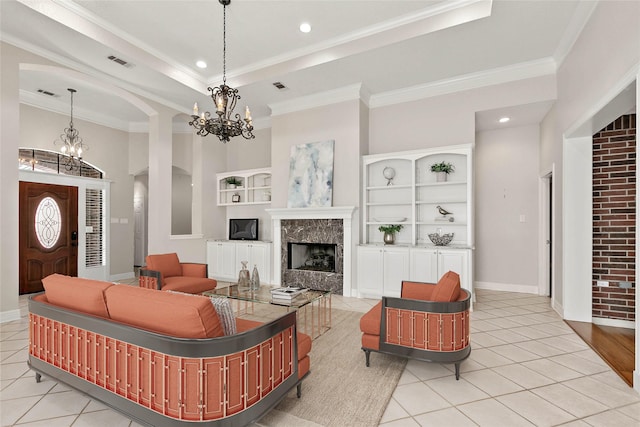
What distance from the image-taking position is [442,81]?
512 centimetres

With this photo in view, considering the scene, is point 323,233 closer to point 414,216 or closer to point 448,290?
point 414,216

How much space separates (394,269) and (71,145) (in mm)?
6051

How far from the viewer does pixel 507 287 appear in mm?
5695

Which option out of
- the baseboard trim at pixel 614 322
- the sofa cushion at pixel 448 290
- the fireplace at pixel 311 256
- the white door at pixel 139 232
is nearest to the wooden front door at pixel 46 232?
the white door at pixel 139 232

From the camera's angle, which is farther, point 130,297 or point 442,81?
point 442,81

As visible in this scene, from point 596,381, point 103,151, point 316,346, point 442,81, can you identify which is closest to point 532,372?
point 596,381

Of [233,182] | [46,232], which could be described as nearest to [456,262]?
[233,182]

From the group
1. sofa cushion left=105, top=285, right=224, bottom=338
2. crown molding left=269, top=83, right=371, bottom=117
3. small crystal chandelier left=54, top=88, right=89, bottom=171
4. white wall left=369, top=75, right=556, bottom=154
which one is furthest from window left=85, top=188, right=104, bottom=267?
white wall left=369, top=75, right=556, bottom=154

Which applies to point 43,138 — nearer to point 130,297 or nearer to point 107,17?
point 107,17

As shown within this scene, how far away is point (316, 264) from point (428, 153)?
2779 mm

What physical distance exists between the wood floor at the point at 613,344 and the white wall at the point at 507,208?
5.98ft

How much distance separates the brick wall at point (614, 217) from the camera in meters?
3.73

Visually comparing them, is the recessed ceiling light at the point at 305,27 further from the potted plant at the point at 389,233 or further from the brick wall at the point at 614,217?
the brick wall at the point at 614,217

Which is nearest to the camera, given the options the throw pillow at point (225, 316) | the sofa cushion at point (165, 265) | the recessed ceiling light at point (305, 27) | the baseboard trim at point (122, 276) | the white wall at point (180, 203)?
the throw pillow at point (225, 316)
